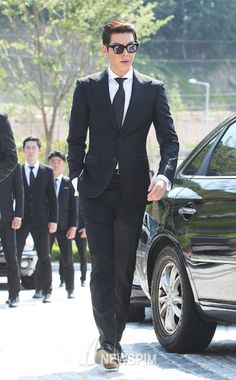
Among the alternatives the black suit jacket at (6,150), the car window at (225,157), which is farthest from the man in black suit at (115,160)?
the car window at (225,157)

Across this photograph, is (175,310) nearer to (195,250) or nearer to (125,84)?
(195,250)

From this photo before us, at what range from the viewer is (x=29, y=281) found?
1841 cm

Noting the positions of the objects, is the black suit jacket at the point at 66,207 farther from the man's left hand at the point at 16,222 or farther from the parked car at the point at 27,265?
the man's left hand at the point at 16,222

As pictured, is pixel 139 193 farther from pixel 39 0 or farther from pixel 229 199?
pixel 39 0

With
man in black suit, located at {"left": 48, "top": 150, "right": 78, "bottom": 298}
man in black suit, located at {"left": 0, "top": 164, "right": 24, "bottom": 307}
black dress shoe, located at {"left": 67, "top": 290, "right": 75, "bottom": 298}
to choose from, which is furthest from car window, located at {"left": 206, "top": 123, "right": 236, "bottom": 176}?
man in black suit, located at {"left": 48, "top": 150, "right": 78, "bottom": 298}

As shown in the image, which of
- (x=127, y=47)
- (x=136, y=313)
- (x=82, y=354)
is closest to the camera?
(x=127, y=47)

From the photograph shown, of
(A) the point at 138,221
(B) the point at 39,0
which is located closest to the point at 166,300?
(A) the point at 138,221

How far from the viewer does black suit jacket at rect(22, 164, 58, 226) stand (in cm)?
1503

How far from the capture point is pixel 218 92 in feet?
490

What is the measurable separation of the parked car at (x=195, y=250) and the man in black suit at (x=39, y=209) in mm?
6089

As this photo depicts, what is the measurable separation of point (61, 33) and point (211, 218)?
2894 centimetres

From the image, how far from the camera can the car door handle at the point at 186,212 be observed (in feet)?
26.2

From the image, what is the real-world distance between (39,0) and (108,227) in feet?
93.2

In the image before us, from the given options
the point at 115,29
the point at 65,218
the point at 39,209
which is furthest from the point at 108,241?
the point at 65,218
